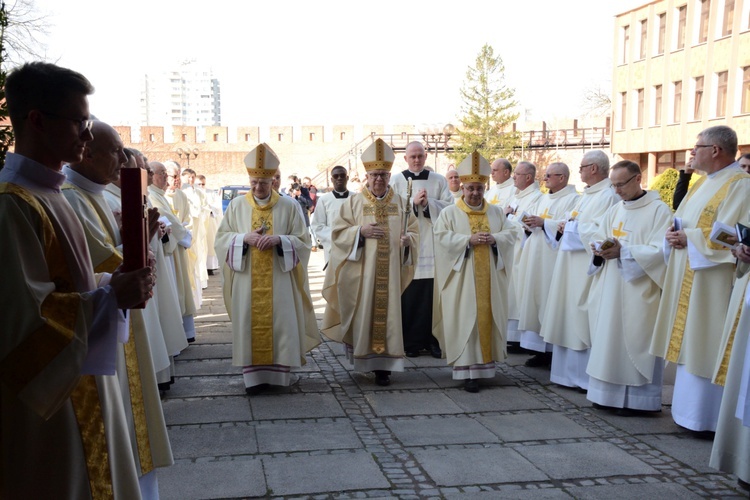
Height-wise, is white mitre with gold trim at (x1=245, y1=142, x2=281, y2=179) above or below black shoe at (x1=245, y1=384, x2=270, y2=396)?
above

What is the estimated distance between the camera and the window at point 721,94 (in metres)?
29.0

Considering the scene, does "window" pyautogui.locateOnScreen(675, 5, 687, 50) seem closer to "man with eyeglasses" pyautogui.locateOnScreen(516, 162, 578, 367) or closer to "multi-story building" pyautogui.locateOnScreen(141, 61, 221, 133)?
"man with eyeglasses" pyautogui.locateOnScreen(516, 162, 578, 367)

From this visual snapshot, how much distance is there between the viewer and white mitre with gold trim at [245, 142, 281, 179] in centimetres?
679

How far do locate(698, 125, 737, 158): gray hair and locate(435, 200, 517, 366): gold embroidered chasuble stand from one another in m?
2.19

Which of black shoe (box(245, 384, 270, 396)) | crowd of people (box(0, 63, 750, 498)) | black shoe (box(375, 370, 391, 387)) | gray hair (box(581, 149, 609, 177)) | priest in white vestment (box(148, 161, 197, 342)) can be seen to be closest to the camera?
crowd of people (box(0, 63, 750, 498))

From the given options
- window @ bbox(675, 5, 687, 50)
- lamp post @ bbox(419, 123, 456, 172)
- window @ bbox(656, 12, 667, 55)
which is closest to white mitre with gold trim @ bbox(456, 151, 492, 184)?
window @ bbox(675, 5, 687, 50)

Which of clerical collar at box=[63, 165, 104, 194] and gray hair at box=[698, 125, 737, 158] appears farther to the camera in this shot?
gray hair at box=[698, 125, 737, 158]

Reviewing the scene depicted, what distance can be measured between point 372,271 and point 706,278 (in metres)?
2.96

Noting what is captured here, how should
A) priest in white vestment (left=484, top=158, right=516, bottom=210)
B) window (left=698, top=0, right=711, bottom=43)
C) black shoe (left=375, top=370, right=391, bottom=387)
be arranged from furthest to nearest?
window (left=698, top=0, right=711, bottom=43) → priest in white vestment (left=484, top=158, right=516, bottom=210) → black shoe (left=375, top=370, right=391, bottom=387)

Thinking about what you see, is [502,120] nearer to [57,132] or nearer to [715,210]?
[715,210]

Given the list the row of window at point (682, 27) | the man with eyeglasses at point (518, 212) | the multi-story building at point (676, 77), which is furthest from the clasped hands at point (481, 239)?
the row of window at point (682, 27)

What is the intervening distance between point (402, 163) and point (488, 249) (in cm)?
3313

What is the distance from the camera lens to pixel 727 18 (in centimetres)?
2883

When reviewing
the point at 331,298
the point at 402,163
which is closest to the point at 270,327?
the point at 331,298
